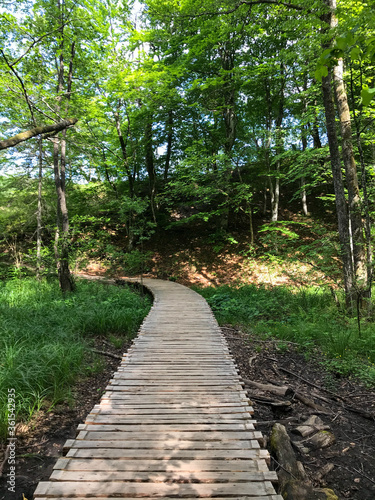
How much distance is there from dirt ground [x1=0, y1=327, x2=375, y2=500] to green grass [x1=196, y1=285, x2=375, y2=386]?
39 centimetres

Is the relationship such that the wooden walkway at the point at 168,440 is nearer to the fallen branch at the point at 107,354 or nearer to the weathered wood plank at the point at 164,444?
the weathered wood plank at the point at 164,444

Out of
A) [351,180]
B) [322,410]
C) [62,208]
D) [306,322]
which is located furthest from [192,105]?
[322,410]

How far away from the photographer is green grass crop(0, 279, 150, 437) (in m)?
3.74

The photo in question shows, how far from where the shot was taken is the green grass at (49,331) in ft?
12.3

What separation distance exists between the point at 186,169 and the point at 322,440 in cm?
1244

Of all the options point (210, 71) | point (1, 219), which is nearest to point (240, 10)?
point (210, 71)

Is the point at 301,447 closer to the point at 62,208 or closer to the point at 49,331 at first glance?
the point at 49,331

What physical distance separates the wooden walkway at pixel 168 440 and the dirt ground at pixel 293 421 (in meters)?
0.44

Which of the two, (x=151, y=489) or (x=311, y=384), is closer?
(x=151, y=489)

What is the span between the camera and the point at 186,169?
13539 millimetres

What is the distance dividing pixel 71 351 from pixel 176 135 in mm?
15495

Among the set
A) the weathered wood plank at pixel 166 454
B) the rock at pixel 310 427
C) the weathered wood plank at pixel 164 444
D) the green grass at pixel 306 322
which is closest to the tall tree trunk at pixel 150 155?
the green grass at pixel 306 322

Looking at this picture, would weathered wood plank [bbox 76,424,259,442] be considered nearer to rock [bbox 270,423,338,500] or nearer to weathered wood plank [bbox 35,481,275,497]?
weathered wood plank [bbox 35,481,275,497]

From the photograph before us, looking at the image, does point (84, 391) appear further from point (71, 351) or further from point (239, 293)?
point (239, 293)
